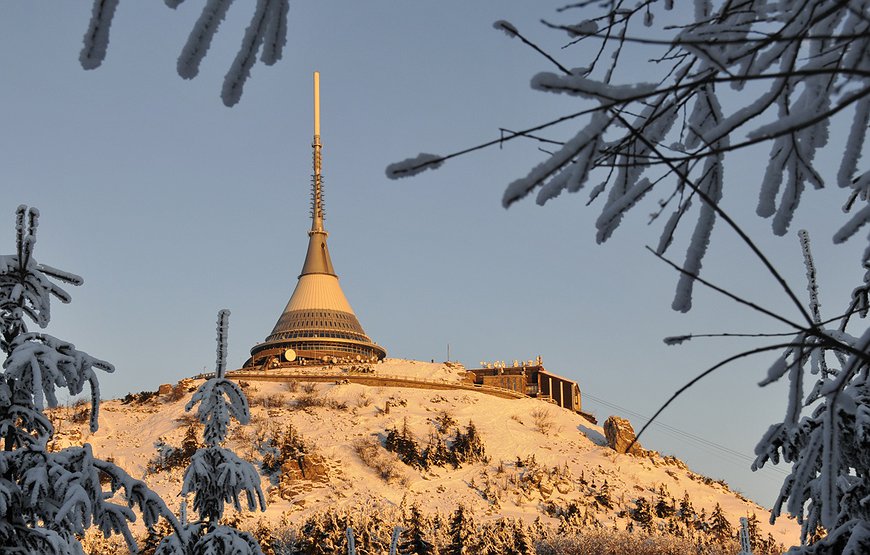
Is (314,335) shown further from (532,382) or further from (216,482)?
(216,482)

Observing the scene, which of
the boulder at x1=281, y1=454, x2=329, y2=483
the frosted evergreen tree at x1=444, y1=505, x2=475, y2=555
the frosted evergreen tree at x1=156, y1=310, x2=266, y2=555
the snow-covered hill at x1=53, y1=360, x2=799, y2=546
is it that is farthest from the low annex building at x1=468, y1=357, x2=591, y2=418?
the frosted evergreen tree at x1=156, y1=310, x2=266, y2=555

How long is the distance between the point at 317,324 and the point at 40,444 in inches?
1976

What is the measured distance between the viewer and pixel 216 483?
1185 cm

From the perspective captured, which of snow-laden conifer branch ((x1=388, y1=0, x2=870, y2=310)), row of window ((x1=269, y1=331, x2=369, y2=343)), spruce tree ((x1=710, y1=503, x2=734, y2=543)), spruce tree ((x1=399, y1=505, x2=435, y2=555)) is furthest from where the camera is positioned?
row of window ((x1=269, y1=331, x2=369, y2=343))

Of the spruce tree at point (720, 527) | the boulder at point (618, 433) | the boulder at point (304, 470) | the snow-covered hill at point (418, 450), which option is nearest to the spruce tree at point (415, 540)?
the snow-covered hill at point (418, 450)

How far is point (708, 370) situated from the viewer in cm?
201

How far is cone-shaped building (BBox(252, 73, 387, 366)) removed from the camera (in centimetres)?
5706

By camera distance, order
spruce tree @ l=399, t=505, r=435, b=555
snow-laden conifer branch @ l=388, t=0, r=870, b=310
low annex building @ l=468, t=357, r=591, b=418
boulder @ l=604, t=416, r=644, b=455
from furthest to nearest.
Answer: low annex building @ l=468, t=357, r=591, b=418 < boulder @ l=604, t=416, r=644, b=455 < spruce tree @ l=399, t=505, r=435, b=555 < snow-laden conifer branch @ l=388, t=0, r=870, b=310

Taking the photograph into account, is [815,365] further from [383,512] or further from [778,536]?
[778,536]

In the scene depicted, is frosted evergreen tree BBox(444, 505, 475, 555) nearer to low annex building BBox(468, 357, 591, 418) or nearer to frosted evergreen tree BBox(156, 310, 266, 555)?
frosted evergreen tree BBox(156, 310, 266, 555)

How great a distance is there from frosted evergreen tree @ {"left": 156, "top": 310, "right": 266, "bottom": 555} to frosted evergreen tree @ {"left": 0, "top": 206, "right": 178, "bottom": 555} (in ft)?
4.61

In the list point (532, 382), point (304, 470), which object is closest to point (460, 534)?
point (304, 470)

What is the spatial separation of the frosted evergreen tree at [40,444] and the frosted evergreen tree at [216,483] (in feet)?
4.61

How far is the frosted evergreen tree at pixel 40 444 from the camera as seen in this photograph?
8336mm
